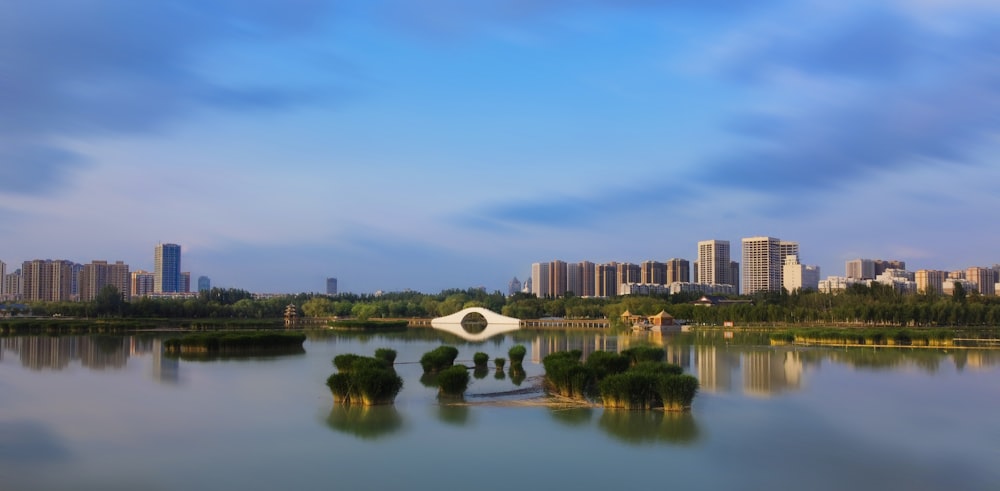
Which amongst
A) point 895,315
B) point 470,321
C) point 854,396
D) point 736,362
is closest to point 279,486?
point 854,396

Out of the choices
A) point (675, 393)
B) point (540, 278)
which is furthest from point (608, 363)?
point (540, 278)

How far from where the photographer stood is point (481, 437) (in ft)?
43.7

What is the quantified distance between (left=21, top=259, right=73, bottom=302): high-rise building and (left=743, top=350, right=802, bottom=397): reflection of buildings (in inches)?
4798

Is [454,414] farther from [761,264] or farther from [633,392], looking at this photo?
[761,264]

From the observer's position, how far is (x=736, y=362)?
28.7 metres

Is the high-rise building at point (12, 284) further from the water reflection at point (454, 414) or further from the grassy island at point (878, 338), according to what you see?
the water reflection at point (454, 414)

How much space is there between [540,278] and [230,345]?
137934 mm

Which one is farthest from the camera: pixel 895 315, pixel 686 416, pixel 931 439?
pixel 895 315

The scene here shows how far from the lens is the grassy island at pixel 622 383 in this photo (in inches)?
625

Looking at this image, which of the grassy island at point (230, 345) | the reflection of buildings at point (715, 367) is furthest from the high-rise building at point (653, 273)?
the grassy island at point (230, 345)

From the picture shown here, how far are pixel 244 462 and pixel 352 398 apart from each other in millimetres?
5202

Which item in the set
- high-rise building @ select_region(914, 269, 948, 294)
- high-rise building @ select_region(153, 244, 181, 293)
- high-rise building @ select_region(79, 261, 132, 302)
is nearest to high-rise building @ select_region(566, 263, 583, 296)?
high-rise building @ select_region(914, 269, 948, 294)

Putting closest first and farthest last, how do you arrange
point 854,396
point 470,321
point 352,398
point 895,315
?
point 352,398 < point 854,396 < point 895,315 < point 470,321

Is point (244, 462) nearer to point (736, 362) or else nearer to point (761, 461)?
point (761, 461)
